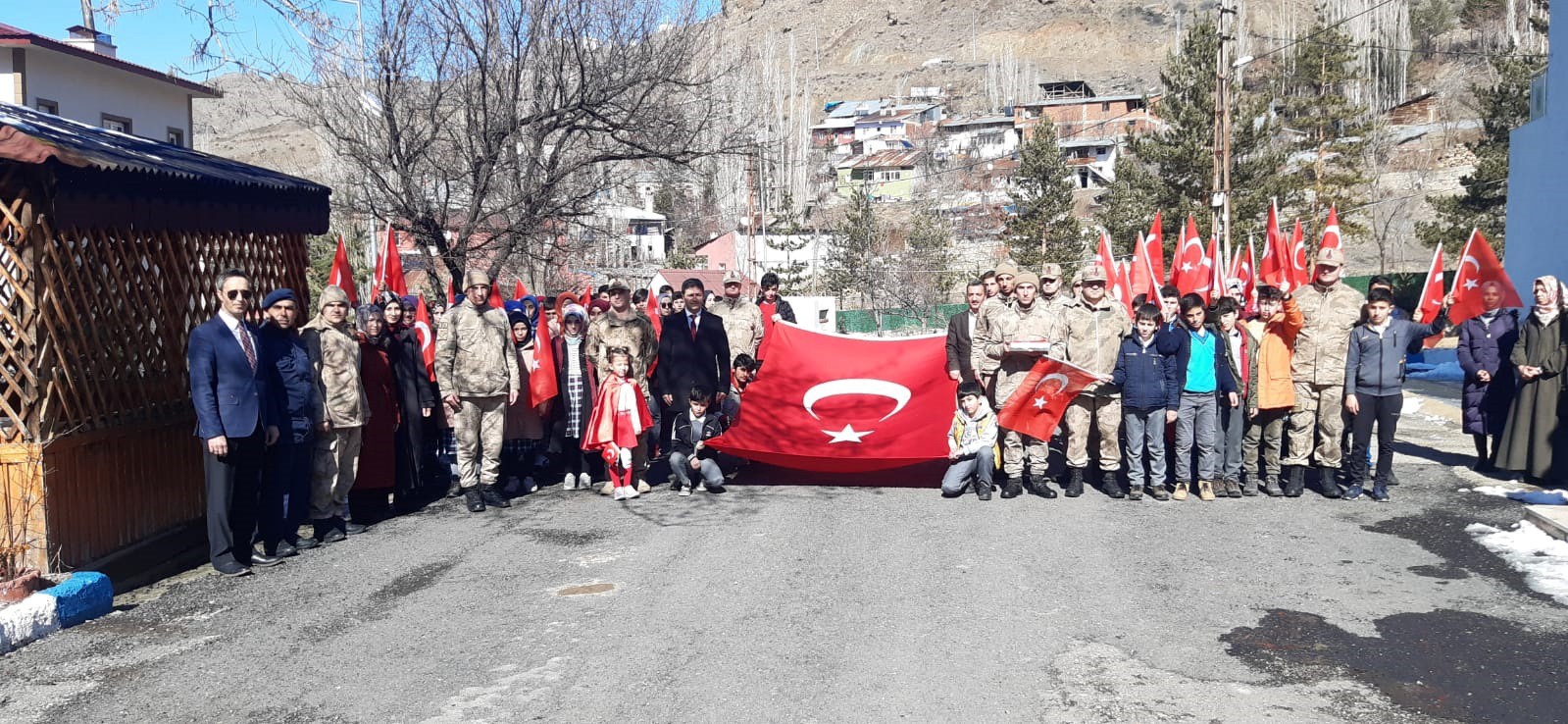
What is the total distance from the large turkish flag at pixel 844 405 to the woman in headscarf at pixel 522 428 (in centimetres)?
169

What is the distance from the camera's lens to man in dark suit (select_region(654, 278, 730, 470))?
36.2ft

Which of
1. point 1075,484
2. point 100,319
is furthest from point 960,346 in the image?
point 100,319

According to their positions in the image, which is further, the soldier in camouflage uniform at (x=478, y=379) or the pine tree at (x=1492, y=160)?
the pine tree at (x=1492, y=160)

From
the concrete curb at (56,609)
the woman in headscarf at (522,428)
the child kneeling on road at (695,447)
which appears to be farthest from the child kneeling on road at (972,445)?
the concrete curb at (56,609)

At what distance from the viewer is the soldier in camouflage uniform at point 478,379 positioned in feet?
31.4

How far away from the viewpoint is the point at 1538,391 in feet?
33.3

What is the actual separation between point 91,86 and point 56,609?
20.4 meters

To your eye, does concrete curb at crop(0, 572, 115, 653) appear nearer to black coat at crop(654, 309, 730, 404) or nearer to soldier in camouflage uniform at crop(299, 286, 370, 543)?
soldier in camouflage uniform at crop(299, 286, 370, 543)

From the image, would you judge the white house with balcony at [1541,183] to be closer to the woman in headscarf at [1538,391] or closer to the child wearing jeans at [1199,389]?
the woman in headscarf at [1538,391]

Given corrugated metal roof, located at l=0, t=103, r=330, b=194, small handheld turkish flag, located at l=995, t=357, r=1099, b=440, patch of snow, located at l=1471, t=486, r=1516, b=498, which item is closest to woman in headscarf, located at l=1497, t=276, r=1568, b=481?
patch of snow, located at l=1471, t=486, r=1516, b=498

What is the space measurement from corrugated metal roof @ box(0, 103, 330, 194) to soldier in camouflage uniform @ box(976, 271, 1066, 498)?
20.3ft

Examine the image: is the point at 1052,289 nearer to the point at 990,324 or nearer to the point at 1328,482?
the point at 990,324

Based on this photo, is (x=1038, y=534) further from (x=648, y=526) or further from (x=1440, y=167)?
(x=1440, y=167)

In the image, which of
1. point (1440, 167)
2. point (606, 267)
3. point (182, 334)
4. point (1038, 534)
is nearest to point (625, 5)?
point (182, 334)
